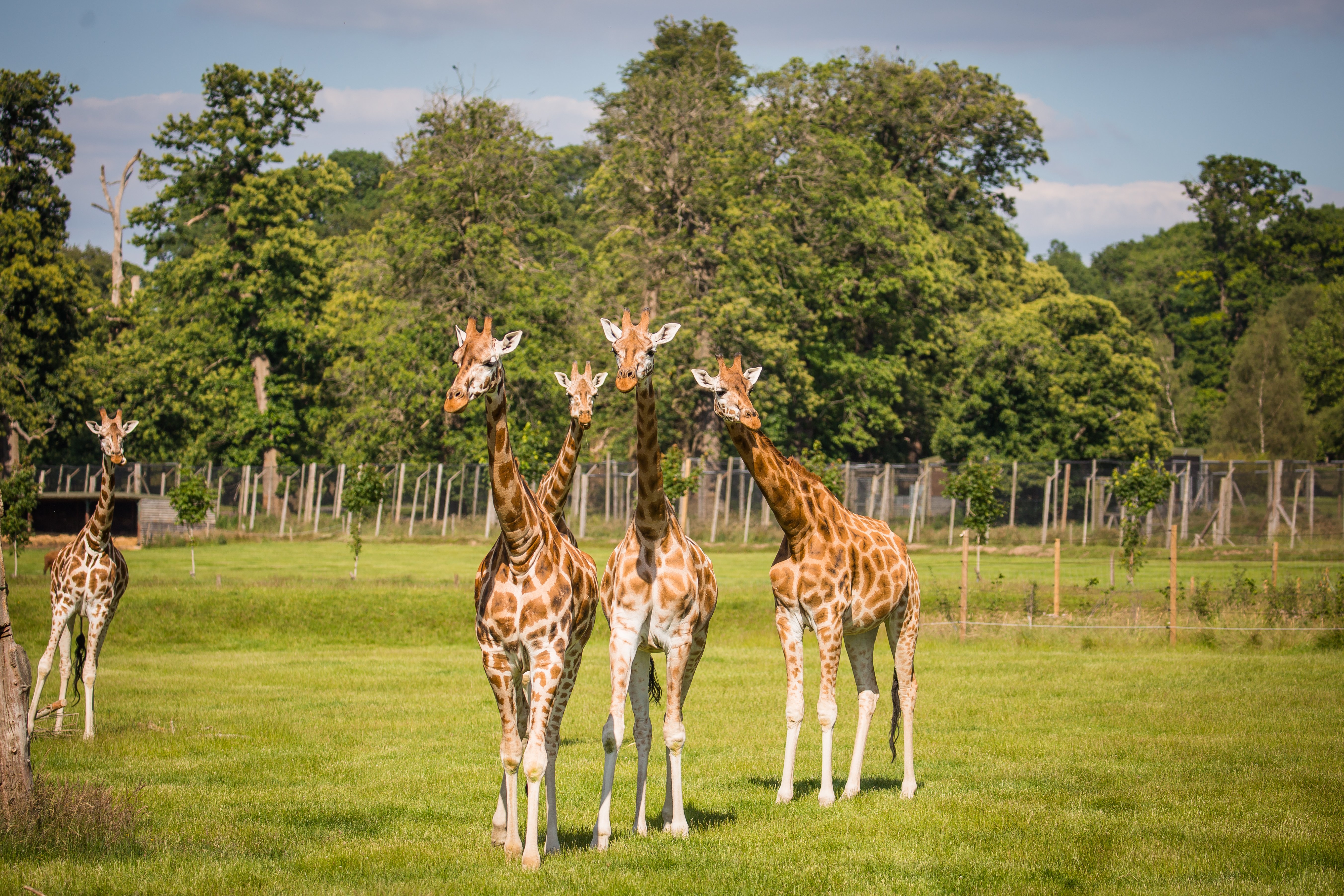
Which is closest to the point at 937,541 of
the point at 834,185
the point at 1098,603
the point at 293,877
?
the point at 834,185

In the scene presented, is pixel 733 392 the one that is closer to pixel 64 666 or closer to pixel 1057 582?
pixel 64 666

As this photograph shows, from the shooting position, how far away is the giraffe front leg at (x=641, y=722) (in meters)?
9.67

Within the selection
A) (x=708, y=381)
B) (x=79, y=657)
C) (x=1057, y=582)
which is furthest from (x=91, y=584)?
(x=1057, y=582)

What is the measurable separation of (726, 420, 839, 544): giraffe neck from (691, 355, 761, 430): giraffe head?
25 cm

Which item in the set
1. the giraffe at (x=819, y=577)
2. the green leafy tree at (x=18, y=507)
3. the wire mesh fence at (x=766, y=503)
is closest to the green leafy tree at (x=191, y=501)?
the green leafy tree at (x=18, y=507)

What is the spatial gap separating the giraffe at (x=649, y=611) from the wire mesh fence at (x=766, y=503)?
27.7 metres

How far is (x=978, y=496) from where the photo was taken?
29.7 metres

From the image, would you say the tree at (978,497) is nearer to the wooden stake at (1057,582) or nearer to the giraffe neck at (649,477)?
the wooden stake at (1057,582)

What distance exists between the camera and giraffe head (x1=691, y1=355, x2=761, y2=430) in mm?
10102

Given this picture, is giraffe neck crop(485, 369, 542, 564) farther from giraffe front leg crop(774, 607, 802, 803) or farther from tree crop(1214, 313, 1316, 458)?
tree crop(1214, 313, 1316, 458)

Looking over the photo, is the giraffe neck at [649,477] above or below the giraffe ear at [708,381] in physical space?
below

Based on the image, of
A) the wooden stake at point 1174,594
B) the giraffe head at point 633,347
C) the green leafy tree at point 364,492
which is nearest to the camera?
the giraffe head at point 633,347

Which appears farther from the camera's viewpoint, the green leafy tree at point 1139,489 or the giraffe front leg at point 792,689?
the green leafy tree at point 1139,489

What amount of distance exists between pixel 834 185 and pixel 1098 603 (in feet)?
99.6
